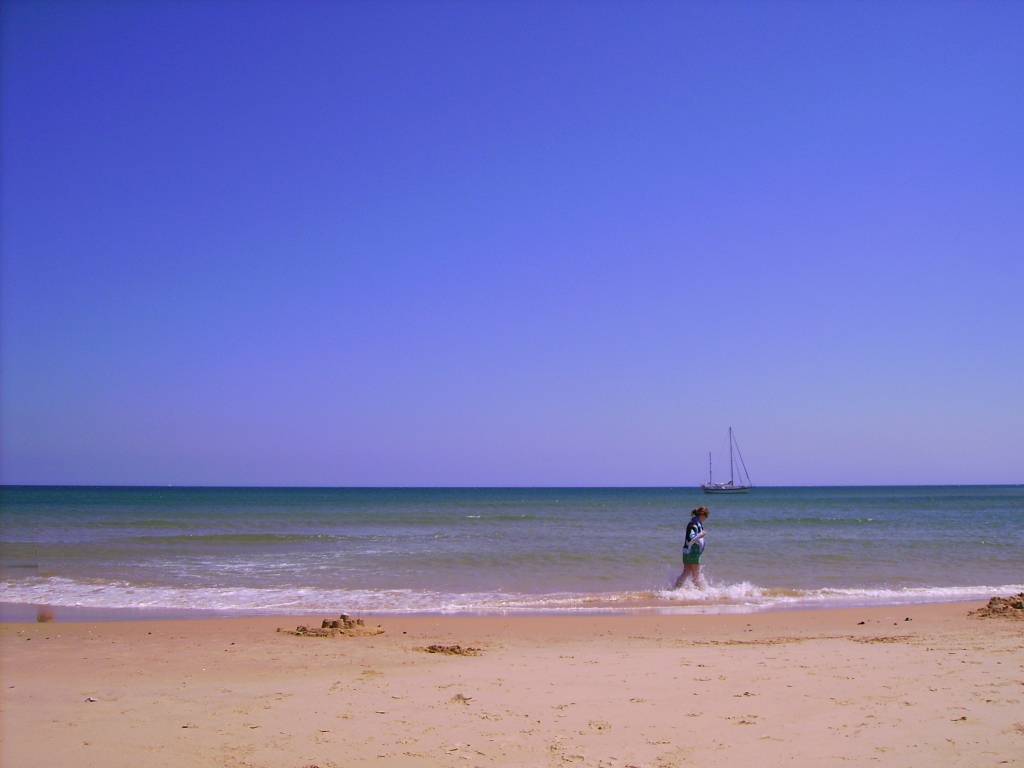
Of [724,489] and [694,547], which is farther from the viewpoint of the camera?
[724,489]

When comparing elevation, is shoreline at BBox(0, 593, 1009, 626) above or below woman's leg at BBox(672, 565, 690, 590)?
below

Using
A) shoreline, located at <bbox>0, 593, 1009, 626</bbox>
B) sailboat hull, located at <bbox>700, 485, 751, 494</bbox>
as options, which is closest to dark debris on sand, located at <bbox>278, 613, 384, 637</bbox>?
shoreline, located at <bbox>0, 593, 1009, 626</bbox>

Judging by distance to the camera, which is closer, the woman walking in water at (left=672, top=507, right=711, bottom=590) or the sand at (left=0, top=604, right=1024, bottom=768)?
the sand at (left=0, top=604, right=1024, bottom=768)

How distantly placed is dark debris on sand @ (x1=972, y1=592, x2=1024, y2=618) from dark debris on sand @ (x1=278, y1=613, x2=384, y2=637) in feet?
30.2

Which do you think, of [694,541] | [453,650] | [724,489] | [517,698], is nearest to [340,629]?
[453,650]

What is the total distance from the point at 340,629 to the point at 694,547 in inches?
273

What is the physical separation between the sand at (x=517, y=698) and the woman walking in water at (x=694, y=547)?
374 centimetres

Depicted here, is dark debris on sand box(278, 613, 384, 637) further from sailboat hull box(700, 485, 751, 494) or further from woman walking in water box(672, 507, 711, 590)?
sailboat hull box(700, 485, 751, 494)

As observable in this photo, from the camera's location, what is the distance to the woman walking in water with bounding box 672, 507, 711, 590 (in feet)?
46.7

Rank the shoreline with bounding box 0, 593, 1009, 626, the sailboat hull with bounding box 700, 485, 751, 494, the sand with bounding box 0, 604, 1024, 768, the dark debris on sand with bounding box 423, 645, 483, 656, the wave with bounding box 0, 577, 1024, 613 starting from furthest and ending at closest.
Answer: the sailboat hull with bounding box 700, 485, 751, 494 → the wave with bounding box 0, 577, 1024, 613 → the shoreline with bounding box 0, 593, 1009, 626 → the dark debris on sand with bounding box 423, 645, 483, 656 → the sand with bounding box 0, 604, 1024, 768

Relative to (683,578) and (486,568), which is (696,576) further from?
(486,568)

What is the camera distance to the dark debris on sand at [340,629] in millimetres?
10266

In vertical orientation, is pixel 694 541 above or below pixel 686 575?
above

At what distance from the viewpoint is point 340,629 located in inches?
412
